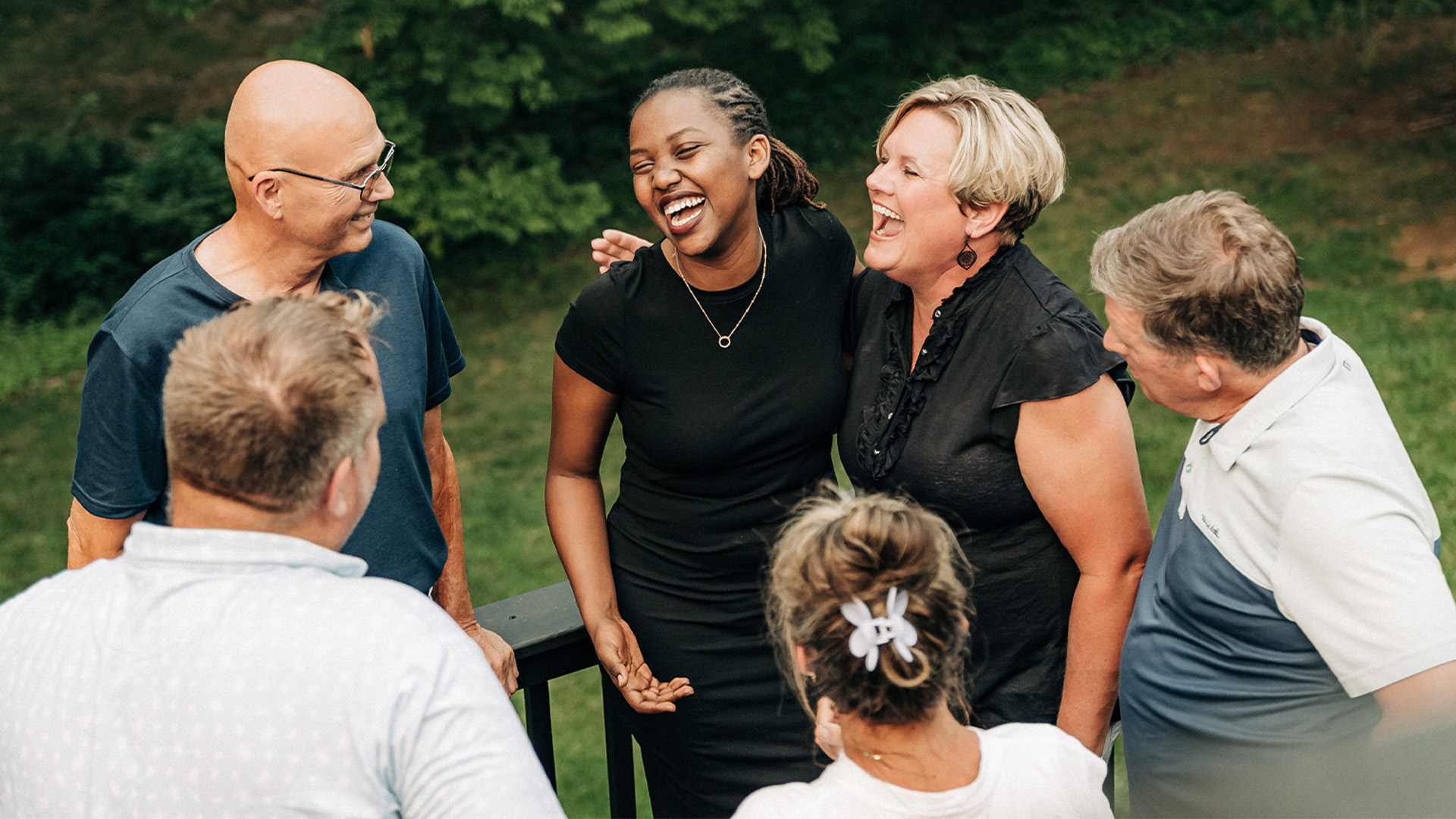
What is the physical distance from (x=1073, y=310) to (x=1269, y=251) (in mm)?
453

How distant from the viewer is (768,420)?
2.66m

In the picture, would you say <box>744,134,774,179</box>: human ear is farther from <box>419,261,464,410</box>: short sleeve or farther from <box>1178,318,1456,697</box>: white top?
<box>1178,318,1456,697</box>: white top

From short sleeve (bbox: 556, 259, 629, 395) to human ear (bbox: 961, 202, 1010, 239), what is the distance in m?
0.79

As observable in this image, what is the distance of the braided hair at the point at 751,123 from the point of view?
8.99 feet

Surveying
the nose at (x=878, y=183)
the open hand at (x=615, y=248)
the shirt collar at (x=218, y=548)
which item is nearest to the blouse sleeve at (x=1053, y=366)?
the nose at (x=878, y=183)

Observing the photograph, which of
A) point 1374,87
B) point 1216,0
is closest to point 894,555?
point 1374,87

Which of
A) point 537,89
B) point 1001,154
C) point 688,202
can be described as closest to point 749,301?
point 688,202

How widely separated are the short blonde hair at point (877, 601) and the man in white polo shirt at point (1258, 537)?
45cm

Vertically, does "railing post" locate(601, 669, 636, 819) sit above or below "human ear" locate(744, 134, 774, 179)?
below

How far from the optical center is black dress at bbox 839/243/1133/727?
229cm

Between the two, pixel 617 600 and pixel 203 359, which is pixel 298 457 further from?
pixel 617 600

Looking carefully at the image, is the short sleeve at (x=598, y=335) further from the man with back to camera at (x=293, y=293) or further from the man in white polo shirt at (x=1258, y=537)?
the man in white polo shirt at (x=1258, y=537)

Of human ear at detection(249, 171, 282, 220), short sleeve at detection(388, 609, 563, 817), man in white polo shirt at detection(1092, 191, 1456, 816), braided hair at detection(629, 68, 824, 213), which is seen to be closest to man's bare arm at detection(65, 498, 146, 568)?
human ear at detection(249, 171, 282, 220)

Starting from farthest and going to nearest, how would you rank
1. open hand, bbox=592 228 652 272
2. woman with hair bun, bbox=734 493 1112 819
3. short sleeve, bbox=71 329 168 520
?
open hand, bbox=592 228 652 272 < short sleeve, bbox=71 329 168 520 < woman with hair bun, bbox=734 493 1112 819
